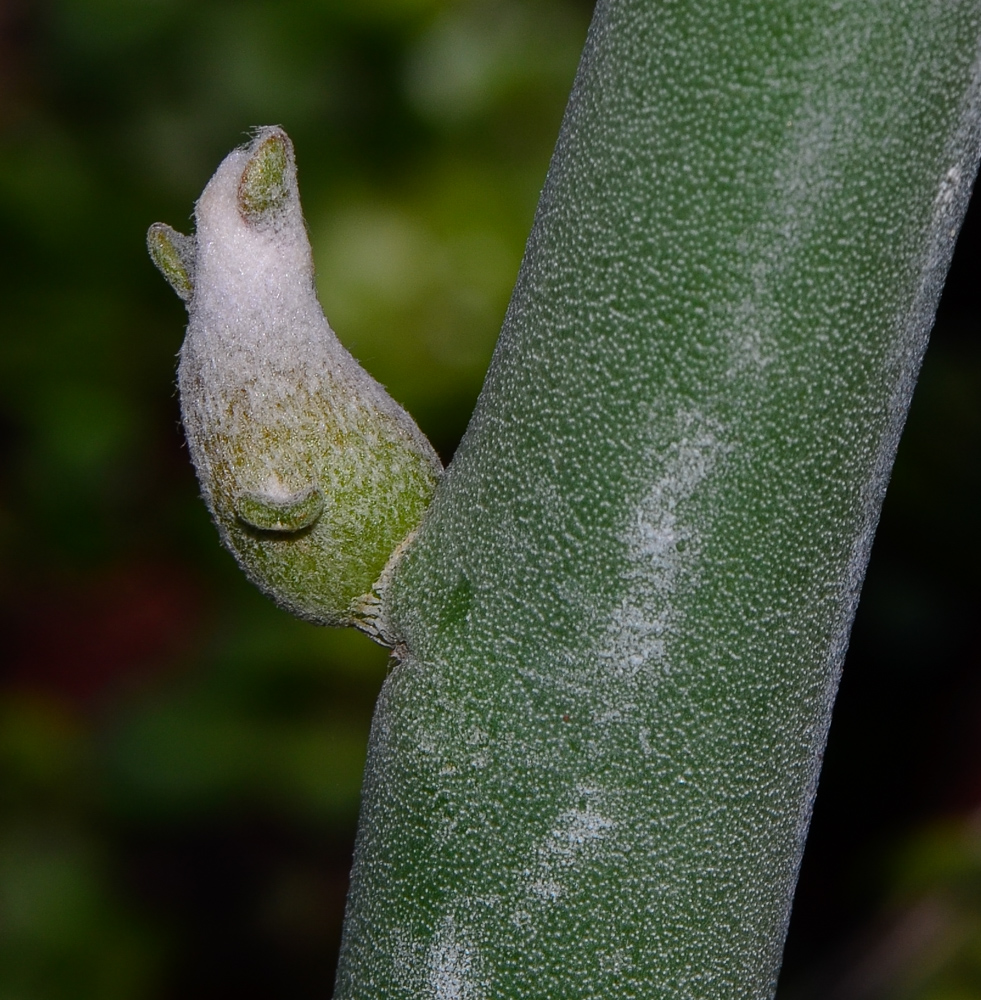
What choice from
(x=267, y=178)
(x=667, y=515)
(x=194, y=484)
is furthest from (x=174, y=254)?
(x=194, y=484)

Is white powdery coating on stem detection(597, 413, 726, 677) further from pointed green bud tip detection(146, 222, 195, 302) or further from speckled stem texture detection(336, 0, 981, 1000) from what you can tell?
pointed green bud tip detection(146, 222, 195, 302)


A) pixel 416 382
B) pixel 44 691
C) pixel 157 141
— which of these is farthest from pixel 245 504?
pixel 44 691

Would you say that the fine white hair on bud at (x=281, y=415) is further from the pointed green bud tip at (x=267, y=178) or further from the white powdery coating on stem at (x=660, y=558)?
the white powdery coating on stem at (x=660, y=558)

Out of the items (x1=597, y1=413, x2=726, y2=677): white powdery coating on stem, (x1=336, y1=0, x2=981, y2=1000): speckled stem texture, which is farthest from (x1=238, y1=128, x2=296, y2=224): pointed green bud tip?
(x1=597, y1=413, x2=726, y2=677): white powdery coating on stem

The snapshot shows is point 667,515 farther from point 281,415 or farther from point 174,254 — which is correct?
point 174,254

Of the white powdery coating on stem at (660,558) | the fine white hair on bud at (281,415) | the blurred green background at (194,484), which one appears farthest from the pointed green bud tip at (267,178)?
the blurred green background at (194,484)

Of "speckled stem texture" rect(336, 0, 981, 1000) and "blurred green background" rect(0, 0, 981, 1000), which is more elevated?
"blurred green background" rect(0, 0, 981, 1000)
